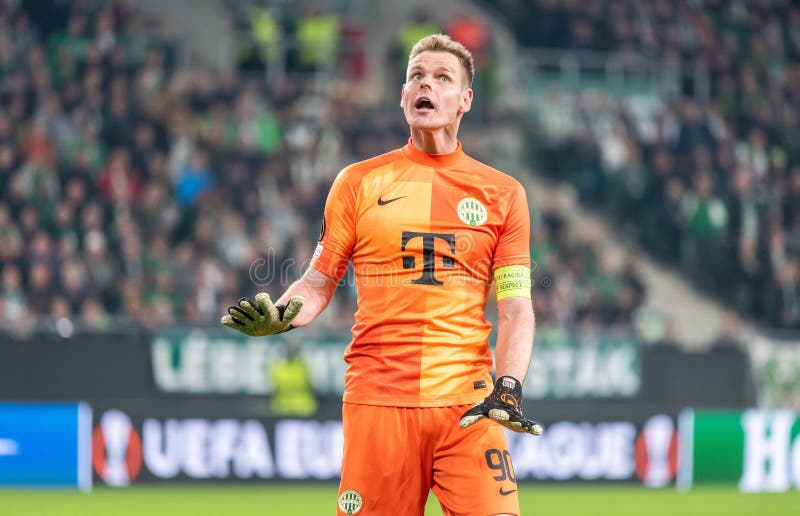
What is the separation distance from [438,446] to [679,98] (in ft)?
57.9

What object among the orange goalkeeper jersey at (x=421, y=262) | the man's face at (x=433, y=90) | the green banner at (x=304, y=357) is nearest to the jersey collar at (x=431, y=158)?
the orange goalkeeper jersey at (x=421, y=262)

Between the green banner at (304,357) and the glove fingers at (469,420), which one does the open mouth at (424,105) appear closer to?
the glove fingers at (469,420)

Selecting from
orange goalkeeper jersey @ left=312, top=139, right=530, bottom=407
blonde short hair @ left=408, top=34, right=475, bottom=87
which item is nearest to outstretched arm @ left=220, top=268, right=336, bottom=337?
orange goalkeeper jersey @ left=312, top=139, right=530, bottom=407

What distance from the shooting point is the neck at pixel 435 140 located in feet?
16.9

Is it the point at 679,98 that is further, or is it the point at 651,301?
the point at 679,98

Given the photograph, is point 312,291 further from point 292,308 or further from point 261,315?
point 261,315

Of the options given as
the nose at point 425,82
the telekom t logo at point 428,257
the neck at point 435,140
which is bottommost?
the telekom t logo at point 428,257

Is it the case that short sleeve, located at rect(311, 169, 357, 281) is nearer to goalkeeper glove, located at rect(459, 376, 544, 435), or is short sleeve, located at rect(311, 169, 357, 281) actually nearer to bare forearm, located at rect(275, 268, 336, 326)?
bare forearm, located at rect(275, 268, 336, 326)

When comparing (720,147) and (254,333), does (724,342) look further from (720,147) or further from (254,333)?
(254,333)

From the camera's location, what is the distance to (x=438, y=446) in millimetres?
4902

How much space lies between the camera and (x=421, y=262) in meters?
5.00

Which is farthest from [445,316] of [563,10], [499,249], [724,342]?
[563,10]

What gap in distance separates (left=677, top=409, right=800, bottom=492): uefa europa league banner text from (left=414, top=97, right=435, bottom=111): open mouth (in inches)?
422

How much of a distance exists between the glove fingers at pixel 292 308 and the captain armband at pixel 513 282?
2.63 ft
